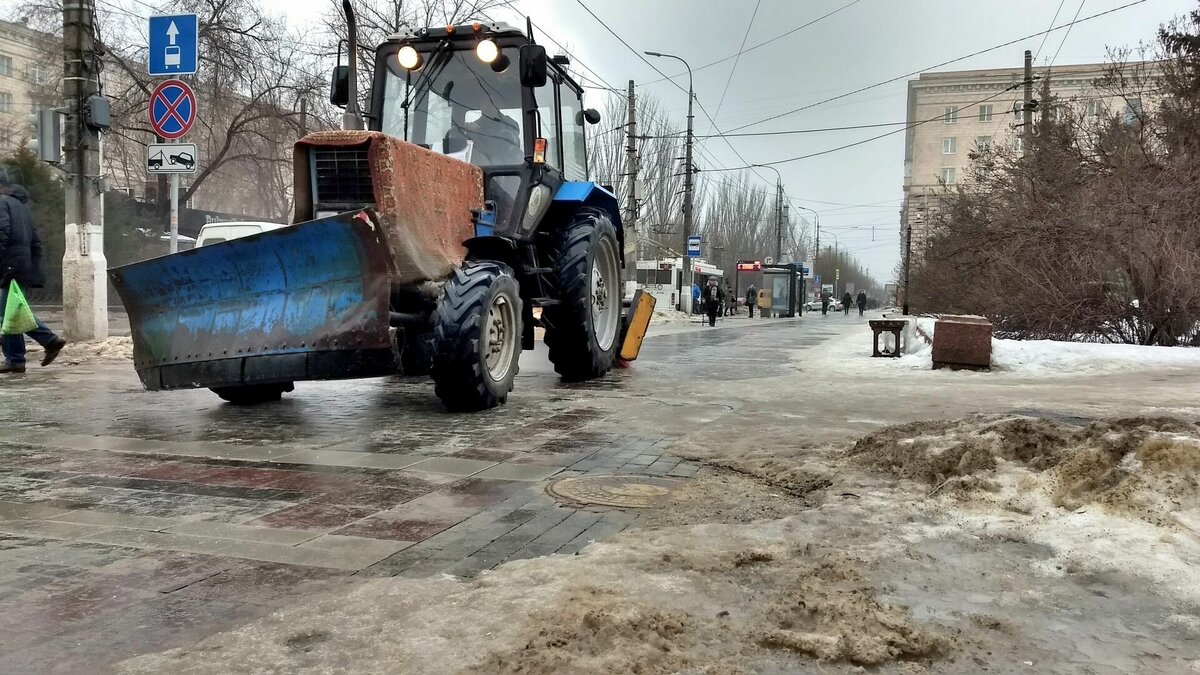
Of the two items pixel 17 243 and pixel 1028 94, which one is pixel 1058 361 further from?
pixel 1028 94

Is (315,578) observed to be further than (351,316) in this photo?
No

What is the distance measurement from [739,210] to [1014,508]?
71.8m

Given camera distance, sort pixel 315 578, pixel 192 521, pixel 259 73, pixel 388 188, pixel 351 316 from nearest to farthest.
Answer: pixel 315 578 → pixel 192 521 → pixel 351 316 → pixel 388 188 → pixel 259 73

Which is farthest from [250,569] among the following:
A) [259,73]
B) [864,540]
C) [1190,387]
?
[259,73]

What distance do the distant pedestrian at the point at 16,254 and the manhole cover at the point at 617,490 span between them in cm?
788

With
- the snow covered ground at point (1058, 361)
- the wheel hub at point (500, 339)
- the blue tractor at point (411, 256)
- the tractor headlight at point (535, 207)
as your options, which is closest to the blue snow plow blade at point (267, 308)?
the blue tractor at point (411, 256)

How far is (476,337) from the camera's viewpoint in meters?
5.95

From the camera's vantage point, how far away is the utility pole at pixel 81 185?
11.4 m

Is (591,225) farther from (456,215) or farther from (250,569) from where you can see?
(250,569)

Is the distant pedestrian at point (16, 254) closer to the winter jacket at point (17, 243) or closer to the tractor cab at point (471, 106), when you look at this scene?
the winter jacket at point (17, 243)

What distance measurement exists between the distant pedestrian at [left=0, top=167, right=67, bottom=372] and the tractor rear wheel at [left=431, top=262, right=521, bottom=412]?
581cm

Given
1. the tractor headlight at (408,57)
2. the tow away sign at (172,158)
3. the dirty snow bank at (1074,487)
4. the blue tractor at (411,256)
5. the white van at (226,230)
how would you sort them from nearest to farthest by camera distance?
1. the dirty snow bank at (1074,487)
2. the blue tractor at (411,256)
3. the tractor headlight at (408,57)
4. the tow away sign at (172,158)
5. the white van at (226,230)

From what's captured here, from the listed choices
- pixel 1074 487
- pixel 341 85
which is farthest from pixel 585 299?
pixel 1074 487

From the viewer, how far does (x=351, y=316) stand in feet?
18.8
